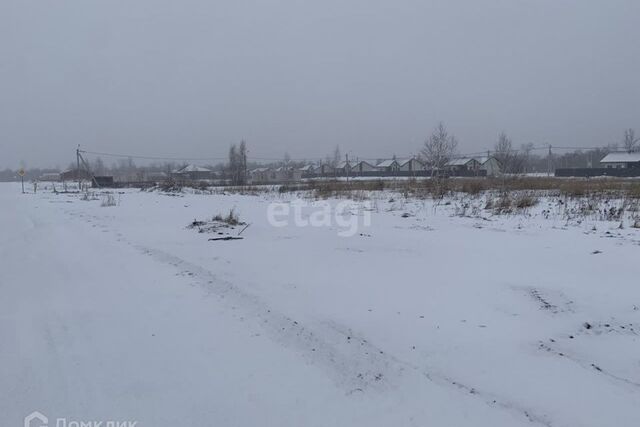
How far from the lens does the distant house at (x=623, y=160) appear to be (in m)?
67.6

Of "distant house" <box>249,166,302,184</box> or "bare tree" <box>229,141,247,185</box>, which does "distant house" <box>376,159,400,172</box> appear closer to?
"distant house" <box>249,166,302,184</box>

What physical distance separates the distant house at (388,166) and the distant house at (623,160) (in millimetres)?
38817

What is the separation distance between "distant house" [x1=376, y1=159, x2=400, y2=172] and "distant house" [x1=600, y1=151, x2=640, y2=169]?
127 ft

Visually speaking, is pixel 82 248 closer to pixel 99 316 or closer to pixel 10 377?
pixel 99 316

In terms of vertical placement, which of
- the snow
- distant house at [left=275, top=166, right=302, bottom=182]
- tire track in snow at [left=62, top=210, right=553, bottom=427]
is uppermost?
the snow

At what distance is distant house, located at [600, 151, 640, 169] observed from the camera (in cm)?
6756

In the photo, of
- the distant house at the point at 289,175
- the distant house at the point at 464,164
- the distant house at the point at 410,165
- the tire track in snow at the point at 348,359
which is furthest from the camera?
the distant house at the point at 289,175

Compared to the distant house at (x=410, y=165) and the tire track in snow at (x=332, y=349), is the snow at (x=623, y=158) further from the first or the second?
the tire track in snow at (x=332, y=349)

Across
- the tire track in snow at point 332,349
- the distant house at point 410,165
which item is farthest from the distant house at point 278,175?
the tire track in snow at point 332,349

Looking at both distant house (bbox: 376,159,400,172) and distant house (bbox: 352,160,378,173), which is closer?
distant house (bbox: 376,159,400,172)

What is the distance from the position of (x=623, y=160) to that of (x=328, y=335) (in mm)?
84602

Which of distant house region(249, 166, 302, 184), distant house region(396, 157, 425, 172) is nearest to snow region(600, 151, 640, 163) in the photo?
distant house region(396, 157, 425, 172)

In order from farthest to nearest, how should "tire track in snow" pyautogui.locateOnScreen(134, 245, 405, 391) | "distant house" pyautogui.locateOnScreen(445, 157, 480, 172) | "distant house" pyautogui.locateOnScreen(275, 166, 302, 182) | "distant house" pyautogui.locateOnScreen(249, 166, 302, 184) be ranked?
"distant house" pyautogui.locateOnScreen(249, 166, 302, 184) < "distant house" pyautogui.locateOnScreen(275, 166, 302, 182) < "distant house" pyautogui.locateOnScreen(445, 157, 480, 172) < "tire track in snow" pyautogui.locateOnScreen(134, 245, 405, 391)

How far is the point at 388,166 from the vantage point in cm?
9912
